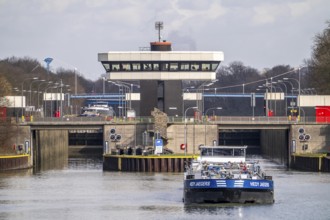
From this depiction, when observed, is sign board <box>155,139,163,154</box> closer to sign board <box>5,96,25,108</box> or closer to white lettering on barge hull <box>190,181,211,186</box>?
sign board <box>5,96,25,108</box>

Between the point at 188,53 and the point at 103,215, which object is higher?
the point at 188,53

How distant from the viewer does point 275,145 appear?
6629 inches

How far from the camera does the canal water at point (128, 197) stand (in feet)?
256

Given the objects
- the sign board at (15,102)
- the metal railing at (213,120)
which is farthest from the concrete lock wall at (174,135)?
the sign board at (15,102)

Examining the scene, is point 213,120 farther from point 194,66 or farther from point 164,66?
point 164,66

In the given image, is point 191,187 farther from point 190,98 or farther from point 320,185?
point 190,98

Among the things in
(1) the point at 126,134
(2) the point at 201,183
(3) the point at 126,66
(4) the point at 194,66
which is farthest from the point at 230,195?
(3) the point at 126,66

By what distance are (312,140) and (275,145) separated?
84.5ft

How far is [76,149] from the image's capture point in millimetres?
195375

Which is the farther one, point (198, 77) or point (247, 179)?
point (198, 77)

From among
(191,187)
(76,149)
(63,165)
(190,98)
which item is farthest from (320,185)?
(76,149)

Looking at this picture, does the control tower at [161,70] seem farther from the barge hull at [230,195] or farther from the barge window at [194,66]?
the barge hull at [230,195]

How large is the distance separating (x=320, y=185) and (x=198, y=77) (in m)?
42.6

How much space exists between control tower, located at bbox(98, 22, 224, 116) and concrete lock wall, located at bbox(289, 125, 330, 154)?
1276 cm
